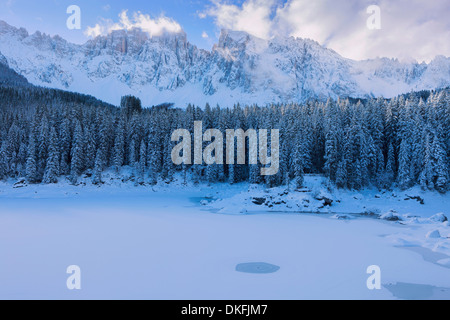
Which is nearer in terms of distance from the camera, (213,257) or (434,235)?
(213,257)

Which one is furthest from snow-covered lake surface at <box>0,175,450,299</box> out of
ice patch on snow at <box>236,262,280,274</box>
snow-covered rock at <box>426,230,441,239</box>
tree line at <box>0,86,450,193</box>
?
tree line at <box>0,86,450,193</box>

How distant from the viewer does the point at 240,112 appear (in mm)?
68812

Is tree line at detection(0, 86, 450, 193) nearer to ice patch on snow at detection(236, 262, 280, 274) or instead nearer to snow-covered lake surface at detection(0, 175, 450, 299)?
snow-covered lake surface at detection(0, 175, 450, 299)

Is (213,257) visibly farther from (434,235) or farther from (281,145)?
(281,145)

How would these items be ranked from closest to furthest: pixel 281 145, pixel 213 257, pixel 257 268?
1. pixel 257 268
2. pixel 213 257
3. pixel 281 145

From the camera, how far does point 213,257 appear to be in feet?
46.4

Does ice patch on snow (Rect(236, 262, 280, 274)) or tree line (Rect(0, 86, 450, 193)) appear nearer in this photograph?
ice patch on snow (Rect(236, 262, 280, 274))

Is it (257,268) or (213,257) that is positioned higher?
(257,268)

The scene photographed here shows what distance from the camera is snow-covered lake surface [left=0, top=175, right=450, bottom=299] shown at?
9.93 metres

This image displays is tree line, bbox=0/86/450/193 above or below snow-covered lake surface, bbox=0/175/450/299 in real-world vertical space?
→ above

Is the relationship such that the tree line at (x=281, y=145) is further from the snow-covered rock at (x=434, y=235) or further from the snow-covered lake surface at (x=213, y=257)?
the snow-covered rock at (x=434, y=235)

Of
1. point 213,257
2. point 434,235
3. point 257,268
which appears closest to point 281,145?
point 434,235
